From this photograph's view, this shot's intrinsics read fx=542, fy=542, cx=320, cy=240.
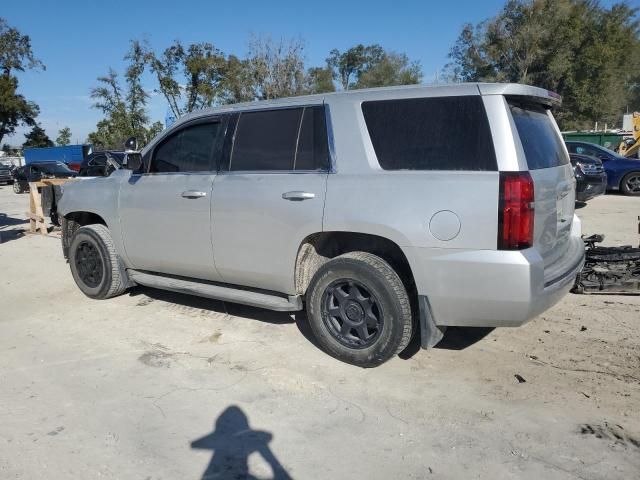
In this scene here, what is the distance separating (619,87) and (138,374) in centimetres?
4396

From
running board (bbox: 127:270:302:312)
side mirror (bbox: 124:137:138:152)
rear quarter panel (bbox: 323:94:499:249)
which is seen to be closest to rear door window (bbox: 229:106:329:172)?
rear quarter panel (bbox: 323:94:499:249)

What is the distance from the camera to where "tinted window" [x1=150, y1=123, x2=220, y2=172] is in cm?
488

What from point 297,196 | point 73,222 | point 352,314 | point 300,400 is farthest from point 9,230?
point 300,400

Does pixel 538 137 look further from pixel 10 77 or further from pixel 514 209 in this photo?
pixel 10 77

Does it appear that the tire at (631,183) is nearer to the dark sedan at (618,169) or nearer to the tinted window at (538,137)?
the dark sedan at (618,169)

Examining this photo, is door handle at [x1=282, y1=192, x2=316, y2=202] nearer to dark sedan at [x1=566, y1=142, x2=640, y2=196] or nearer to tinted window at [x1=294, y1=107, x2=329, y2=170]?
tinted window at [x1=294, y1=107, x2=329, y2=170]

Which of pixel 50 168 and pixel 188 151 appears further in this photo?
pixel 50 168

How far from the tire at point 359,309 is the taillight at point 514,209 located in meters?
0.83

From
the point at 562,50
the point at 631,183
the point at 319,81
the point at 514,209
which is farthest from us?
the point at 319,81

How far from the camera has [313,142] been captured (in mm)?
4223

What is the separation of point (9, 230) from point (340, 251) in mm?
9974

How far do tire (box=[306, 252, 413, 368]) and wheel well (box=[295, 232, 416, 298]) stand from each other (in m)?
0.12

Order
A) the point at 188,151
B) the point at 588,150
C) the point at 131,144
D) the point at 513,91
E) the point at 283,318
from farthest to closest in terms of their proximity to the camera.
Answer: the point at 588,150, the point at 131,144, the point at 283,318, the point at 188,151, the point at 513,91

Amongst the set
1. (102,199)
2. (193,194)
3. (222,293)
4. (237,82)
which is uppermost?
(237,82)
